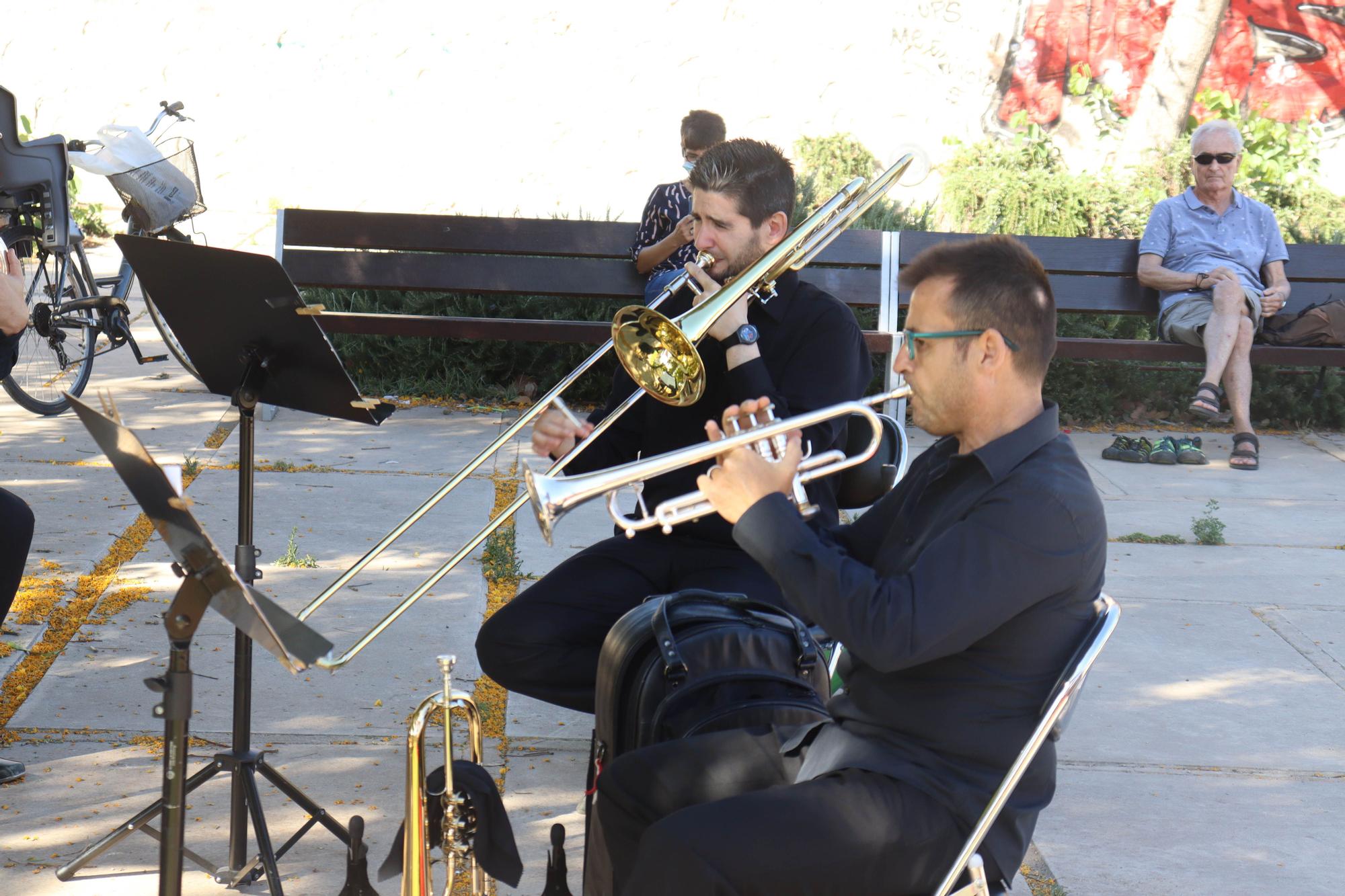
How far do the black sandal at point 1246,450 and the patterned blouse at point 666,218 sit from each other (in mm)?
2878

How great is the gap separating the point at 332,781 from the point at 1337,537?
4.29 meters

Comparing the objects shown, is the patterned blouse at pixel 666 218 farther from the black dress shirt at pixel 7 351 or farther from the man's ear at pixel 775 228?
the black dress shirt at pixel 7 351

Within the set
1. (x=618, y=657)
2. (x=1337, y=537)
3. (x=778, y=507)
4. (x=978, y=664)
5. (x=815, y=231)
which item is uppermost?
(x=815, y=231)

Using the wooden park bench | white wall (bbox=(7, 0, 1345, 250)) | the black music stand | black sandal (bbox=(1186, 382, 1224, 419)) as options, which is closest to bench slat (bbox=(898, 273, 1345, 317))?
the wooden park bench

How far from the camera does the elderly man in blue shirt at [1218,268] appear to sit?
670 cm

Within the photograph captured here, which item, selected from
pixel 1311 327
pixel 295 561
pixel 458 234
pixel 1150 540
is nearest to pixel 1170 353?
pixel 1311 327

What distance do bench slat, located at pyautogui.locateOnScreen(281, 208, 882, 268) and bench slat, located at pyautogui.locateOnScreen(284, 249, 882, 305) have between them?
0.17 ft

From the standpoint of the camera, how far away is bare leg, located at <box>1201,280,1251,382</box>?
6.68m

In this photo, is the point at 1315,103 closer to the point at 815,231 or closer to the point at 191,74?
the point at 191,74

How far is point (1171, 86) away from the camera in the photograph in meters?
10.9

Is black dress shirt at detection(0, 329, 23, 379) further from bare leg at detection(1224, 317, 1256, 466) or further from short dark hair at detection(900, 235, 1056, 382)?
bare leg at detection(1224, 317, 1256, 466)

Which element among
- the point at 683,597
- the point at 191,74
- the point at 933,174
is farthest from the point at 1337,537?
the point at 191,74

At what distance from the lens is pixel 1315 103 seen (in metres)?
13.2

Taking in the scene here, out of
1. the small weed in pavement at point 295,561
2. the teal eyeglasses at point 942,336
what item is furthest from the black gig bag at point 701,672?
the small weed in pavement at point 295,561
